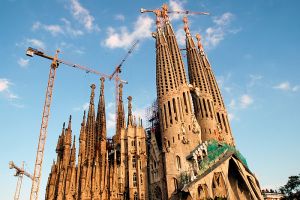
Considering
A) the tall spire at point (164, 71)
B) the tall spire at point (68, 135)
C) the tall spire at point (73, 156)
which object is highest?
the tall spire at point (164, 71)

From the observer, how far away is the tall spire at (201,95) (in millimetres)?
60097

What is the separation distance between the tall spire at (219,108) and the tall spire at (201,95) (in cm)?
179

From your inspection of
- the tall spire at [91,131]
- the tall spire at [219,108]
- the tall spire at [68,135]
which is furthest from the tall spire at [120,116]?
the tall spire at [219,108]

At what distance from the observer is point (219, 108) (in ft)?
214

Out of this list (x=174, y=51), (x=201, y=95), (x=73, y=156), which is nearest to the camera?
(x=73, y=156)

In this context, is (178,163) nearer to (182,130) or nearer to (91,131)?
(182,130)

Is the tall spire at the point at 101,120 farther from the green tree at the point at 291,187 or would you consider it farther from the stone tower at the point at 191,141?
the green tree at the point at 291,187

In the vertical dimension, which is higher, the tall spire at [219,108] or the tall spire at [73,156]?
the tall spire at [219,108]

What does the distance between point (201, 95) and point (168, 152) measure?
58.7ft

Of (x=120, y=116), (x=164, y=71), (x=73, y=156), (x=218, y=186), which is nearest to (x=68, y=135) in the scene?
(x=73, y=156)

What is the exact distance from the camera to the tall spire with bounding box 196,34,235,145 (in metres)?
61.3

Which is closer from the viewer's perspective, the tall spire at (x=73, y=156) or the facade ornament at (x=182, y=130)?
the facade ornament at (x=182, y=130)

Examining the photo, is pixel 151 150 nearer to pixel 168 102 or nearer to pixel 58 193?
pixel 168 102

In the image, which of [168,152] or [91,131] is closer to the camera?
[168,152]
